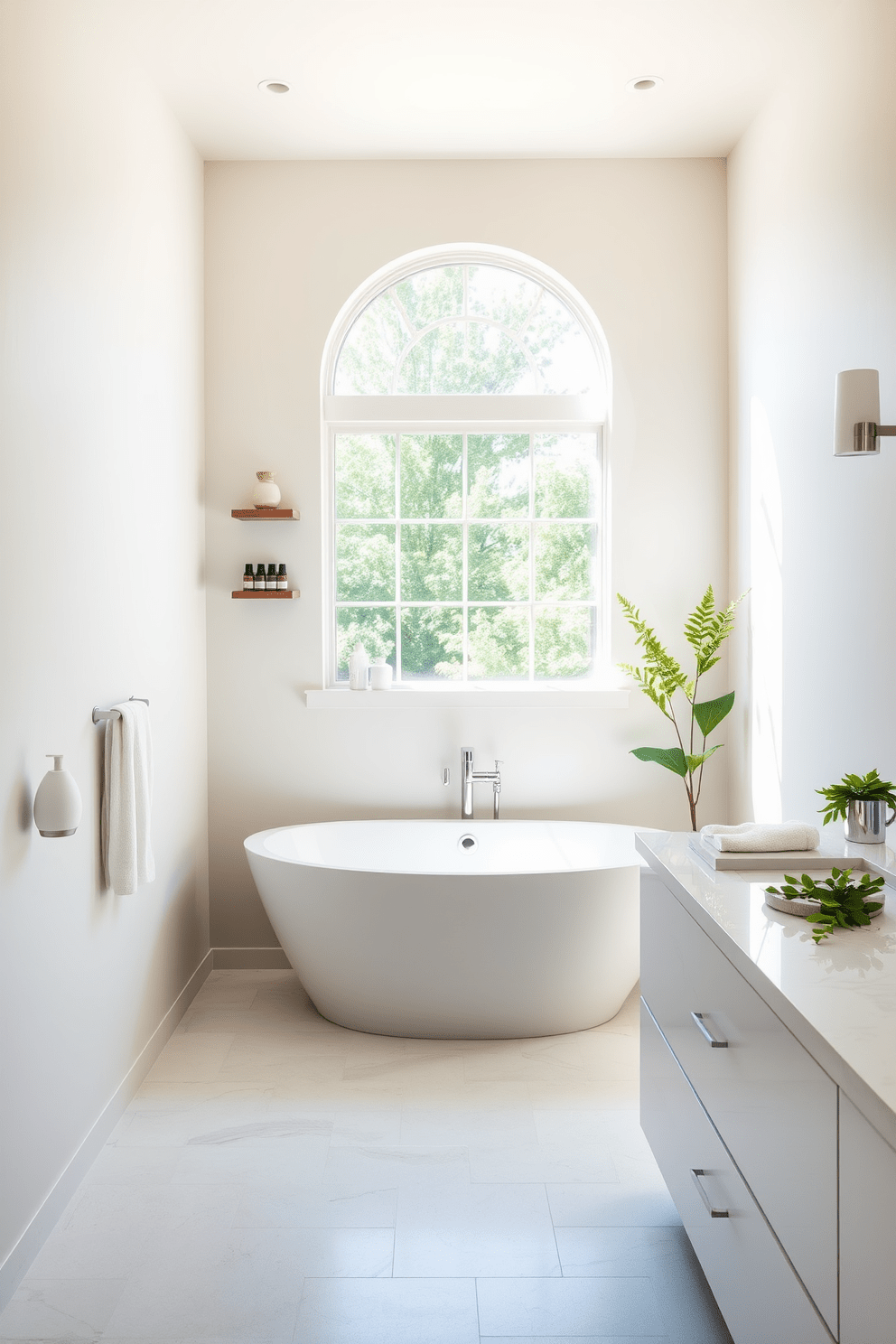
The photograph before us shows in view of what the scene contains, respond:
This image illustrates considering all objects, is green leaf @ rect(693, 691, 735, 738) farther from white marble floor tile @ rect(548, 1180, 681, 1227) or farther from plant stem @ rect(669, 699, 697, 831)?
white marble floor tile @ rect(548, 1180, 681, 1227)

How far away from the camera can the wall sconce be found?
2.07 m

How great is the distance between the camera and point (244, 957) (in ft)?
13.0

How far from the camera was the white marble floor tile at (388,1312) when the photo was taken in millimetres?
1927

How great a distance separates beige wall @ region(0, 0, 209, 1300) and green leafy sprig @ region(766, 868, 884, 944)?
1.56m

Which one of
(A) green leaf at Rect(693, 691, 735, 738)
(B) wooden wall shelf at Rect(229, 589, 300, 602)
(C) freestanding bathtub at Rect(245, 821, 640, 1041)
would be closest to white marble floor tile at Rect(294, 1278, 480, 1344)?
(C) freestanding bathtub at Rect(245, 821, 640, 1041)

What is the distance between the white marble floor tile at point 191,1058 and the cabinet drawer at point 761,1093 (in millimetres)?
1613

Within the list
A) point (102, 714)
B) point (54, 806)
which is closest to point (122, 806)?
point (102, 714)

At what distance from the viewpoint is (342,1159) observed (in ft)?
8.43

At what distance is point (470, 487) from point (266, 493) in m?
0.84

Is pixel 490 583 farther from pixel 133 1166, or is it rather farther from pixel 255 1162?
pixel 133 1166

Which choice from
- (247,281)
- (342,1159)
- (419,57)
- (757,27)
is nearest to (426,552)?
(247,281)

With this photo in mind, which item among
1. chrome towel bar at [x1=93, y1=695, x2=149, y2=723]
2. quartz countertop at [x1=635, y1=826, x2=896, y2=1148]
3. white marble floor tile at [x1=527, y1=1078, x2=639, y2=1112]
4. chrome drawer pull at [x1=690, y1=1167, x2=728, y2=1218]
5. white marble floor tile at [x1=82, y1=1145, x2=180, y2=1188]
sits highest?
chrome towel bar at [x1=93, y1=695, x2=149, y2=723]

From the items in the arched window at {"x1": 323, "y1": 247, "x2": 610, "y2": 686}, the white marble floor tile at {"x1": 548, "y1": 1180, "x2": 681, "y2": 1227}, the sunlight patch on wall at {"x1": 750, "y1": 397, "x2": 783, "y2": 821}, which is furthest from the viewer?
the arched window at {"x1": 323, "y1": 247, "x2": 610, "y2": 686}

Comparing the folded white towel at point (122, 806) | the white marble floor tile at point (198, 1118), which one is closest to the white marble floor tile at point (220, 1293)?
the white marble floor tile at point (198, 1118)
